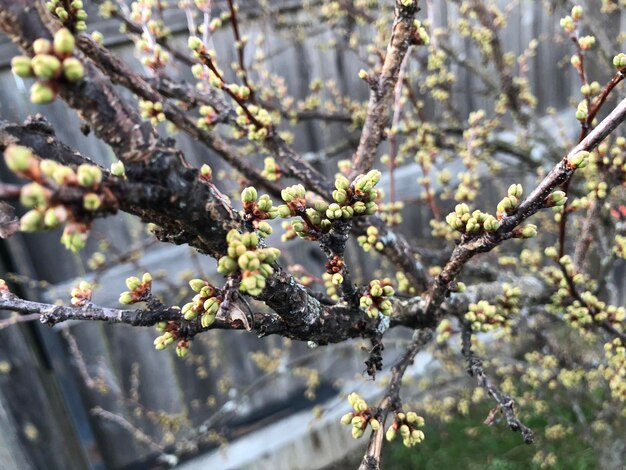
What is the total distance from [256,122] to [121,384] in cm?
211

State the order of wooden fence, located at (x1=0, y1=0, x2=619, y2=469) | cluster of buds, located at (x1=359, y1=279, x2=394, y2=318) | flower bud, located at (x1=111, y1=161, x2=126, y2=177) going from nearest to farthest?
flower bud, located at (x1=111, y1=161, x2=126, y2=177) < cluster of buds, located at (x1=359, y1=279, x2=394, y2=318) < wooden fence, located at (x1=0, y1=0, x2=619, y2=469)

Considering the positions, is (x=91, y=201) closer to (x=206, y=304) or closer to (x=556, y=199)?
(x=206, y=304)

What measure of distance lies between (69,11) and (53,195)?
668 mm

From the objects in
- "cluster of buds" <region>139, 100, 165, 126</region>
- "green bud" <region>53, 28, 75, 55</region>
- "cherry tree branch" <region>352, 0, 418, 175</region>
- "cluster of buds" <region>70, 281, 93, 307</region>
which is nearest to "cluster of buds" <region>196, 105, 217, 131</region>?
"cluster of buds" <region>139, 100, 165, 126</region>

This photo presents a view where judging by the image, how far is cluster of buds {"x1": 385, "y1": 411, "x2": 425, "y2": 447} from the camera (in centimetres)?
96

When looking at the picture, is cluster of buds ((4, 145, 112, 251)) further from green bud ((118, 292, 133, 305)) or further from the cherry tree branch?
the cherry tree branch

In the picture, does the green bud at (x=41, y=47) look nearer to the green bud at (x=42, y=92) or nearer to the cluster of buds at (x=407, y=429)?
the green bud at (x=42, y=92)

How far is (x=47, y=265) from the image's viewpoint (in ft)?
8.06

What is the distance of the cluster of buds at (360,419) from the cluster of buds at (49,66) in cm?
78

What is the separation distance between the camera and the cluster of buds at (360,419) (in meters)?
0.94

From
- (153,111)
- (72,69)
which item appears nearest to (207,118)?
(153,111)

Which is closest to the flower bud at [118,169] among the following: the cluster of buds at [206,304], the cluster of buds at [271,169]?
the cluster of buds at [206,304]

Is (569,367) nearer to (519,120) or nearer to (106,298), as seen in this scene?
(519,120)

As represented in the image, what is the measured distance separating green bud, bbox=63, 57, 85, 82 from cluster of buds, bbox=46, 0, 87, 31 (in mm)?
548
